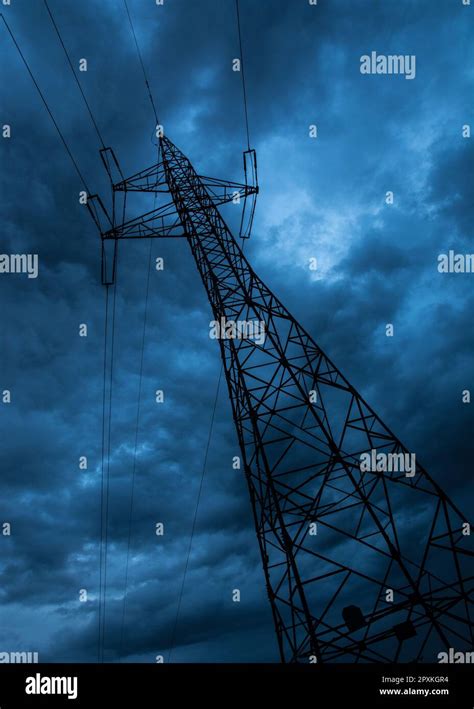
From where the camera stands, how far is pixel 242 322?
1584cm

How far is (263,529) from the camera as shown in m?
13.4

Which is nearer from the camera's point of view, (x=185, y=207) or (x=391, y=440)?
(x=391, y=440)
